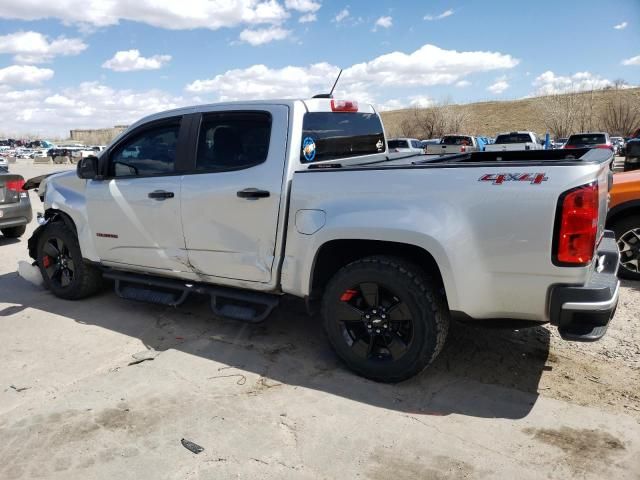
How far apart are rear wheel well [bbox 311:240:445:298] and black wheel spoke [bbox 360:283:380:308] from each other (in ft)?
0.82

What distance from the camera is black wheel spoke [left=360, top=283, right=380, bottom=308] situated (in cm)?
341

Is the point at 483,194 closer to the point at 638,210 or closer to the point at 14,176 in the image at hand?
the point at 638,210

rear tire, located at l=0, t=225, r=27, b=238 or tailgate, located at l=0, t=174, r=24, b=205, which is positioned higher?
tailgate, located at l=0, t=174, r=24, b=205

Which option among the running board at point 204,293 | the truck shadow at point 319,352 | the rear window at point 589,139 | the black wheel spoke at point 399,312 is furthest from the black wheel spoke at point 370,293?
the rear window at point 589,139

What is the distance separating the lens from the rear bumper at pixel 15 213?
8266 millimetres

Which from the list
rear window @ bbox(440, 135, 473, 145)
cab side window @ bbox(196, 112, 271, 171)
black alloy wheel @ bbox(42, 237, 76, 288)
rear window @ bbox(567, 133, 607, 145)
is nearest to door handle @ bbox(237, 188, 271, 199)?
cab side window @ bbox(196, 112, 271, 171)

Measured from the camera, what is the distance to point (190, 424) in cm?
309

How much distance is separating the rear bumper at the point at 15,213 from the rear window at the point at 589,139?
22.9m

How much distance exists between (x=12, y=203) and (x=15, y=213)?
165 mm

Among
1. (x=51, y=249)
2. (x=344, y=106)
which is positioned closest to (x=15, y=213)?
(x=51, y=249)

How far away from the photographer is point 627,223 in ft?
18.9

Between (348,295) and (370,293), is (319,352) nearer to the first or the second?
(348,295)

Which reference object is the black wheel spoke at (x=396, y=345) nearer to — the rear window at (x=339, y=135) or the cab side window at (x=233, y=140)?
the rear window at (x=339, y=135)

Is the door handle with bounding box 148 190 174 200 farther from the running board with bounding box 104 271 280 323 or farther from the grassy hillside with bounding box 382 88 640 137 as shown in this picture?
the grassy hillside with bounding box 382 88 640 137
